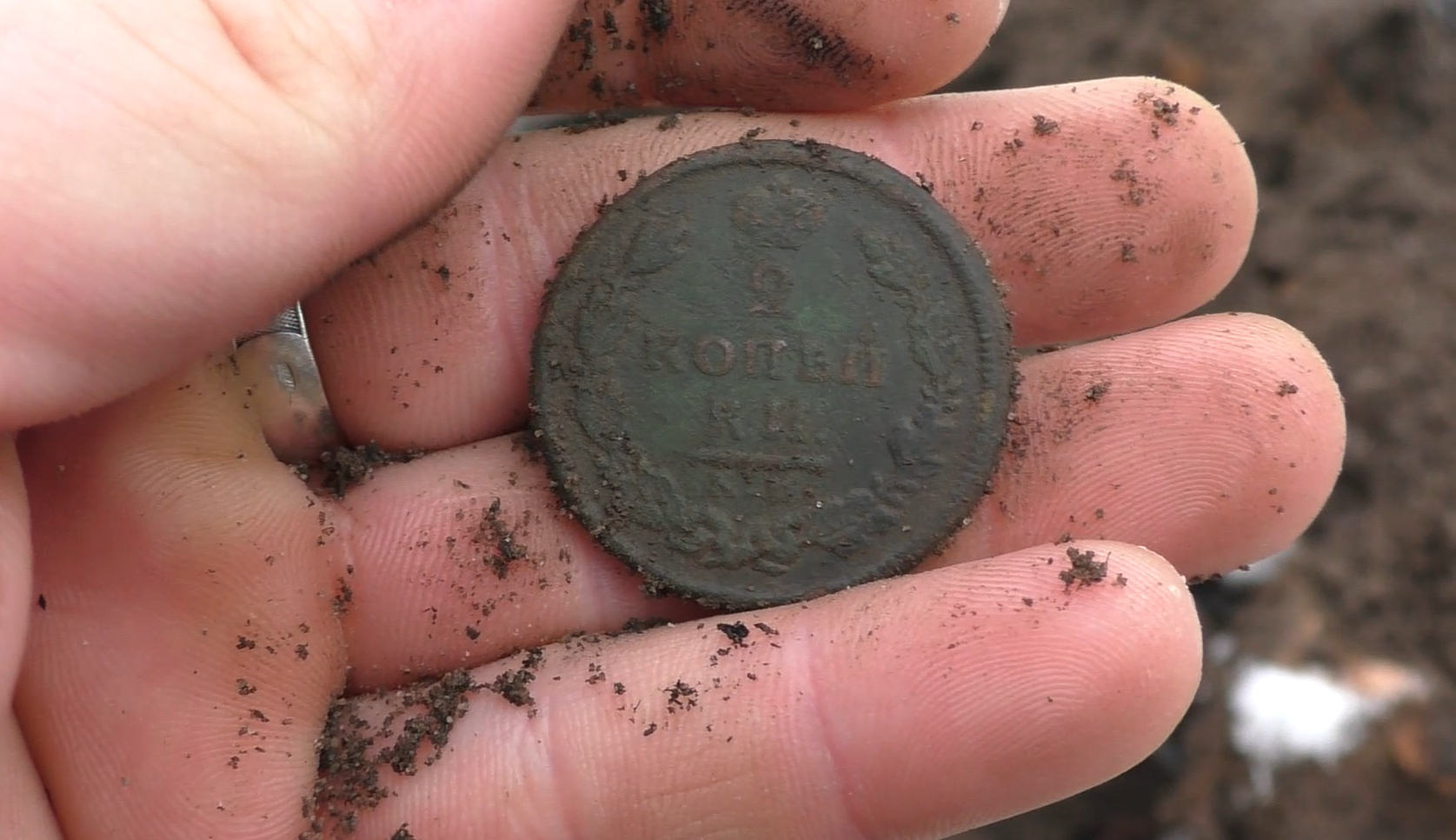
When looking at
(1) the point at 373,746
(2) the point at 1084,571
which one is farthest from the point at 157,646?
(2) the point at 1084,571

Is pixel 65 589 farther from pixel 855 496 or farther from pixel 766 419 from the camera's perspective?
pixel 855 496

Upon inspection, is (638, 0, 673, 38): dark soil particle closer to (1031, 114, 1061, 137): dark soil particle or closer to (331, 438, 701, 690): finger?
(1031, 114, 1061, 137): dark soil particle

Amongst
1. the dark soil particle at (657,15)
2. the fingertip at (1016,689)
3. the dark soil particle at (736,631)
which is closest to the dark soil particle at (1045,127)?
the dark soil particle at (657,15)

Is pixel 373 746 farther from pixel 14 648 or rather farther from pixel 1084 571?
pixel 1084 571

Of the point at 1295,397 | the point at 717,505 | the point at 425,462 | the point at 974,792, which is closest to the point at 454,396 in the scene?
the point at 425,462

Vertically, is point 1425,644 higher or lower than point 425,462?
lower
